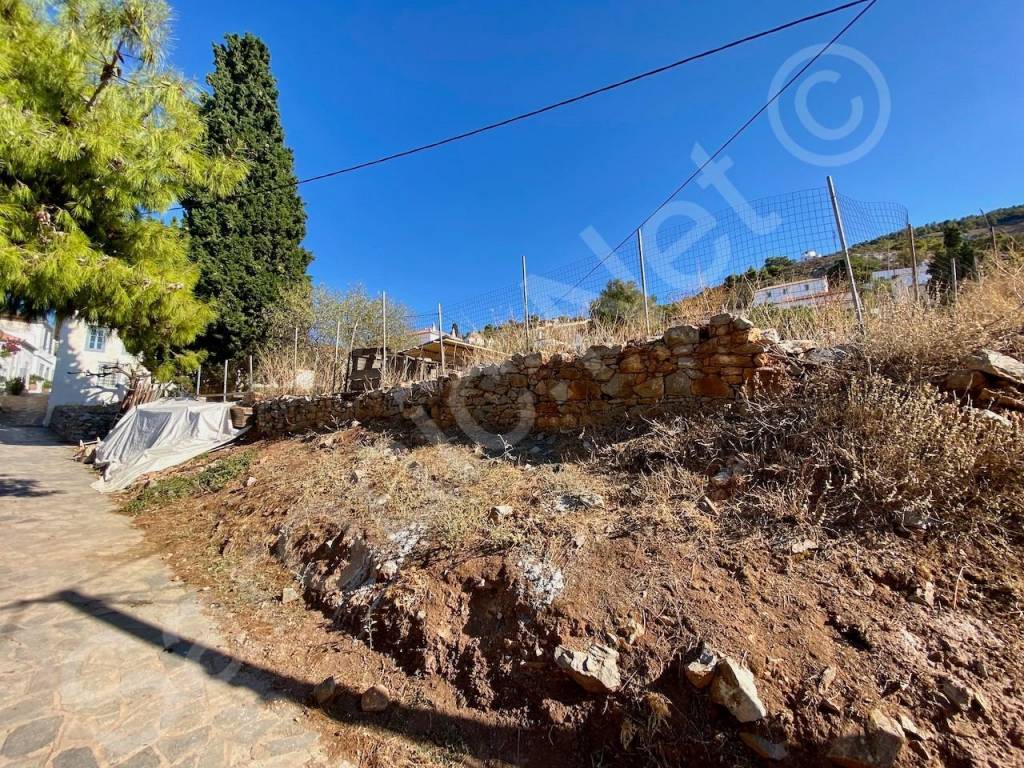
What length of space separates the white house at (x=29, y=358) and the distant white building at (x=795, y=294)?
29.0 metres

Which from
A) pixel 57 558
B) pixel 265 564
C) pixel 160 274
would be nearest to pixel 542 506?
pixel 265 564

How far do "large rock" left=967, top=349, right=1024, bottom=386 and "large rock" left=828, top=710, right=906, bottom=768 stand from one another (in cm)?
263

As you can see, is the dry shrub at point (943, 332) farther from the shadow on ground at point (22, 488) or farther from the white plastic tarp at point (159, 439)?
the shadow on ground at point (22, 488)

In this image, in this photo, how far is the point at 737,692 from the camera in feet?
5.67

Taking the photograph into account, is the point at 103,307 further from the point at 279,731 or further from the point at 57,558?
the point at 279,731

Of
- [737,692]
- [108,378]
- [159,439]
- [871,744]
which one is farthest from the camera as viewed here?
[108,378]

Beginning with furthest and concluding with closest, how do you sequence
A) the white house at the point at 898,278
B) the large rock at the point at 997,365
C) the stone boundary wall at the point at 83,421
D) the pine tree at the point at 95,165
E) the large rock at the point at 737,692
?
the stone boundary wall at the point at 83,421, the white house at the point at 898,278, the pine tree at the point at 95,165, the large rock at the point at 997,365, the large rock at the point at 737,692

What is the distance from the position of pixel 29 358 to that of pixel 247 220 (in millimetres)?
19409

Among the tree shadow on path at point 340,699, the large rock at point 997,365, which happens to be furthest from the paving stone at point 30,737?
the large rock at point 997,365

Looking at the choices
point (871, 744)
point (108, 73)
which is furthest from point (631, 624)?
point (108, 73)

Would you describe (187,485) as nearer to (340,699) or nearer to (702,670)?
(340,699)

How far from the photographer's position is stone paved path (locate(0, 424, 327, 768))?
6.36ft

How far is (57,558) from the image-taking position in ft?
13.2

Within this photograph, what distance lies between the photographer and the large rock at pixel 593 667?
1929mm
